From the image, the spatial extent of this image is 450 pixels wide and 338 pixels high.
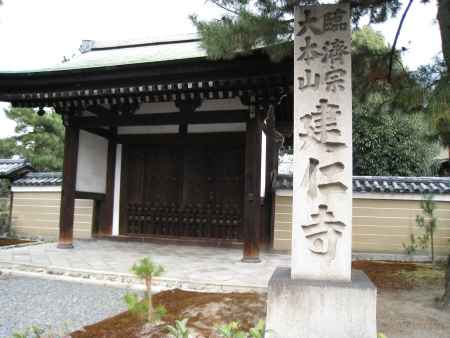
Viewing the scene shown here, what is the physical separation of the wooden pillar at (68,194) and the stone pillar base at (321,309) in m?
5.60

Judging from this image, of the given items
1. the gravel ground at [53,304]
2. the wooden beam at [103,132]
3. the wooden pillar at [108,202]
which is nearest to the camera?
the gravel ground at [53,304]

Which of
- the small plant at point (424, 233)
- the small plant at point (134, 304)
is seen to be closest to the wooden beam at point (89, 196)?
the small plant at point (134, 304)

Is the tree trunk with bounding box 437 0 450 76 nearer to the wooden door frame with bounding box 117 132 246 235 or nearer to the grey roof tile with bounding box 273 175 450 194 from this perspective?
the grey roof tile with bounding box 273 175 450 194

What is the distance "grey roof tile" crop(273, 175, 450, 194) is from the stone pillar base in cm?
500

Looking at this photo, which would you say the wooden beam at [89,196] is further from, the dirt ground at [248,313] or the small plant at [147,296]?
the small plant at [147,296]

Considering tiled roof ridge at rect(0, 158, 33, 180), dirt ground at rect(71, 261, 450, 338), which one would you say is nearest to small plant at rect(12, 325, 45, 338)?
dirt ground at rect(71, 261, 450, 338)

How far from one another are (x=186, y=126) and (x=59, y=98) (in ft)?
8.67

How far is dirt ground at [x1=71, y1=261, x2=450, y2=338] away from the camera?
3.39 meters

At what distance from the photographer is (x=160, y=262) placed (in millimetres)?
6219

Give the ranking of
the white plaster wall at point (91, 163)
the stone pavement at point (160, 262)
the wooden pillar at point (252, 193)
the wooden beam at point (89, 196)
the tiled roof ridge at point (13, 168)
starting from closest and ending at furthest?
the stone pavement at point (160, 262), the wooden pillar at point (252, 193), the wooden beam at point (89, 196), the white plaster wall at point (91, 163), the tiled roof ridge at point (13, 168)

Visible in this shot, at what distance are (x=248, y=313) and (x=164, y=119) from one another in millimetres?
4596

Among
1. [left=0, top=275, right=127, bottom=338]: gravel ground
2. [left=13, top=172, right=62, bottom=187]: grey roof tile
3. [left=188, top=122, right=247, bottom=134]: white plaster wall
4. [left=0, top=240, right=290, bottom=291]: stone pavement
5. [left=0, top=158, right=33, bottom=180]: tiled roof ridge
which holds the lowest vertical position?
Answer: [left=0, top=275, right=127, bottom=338]: gravel ground

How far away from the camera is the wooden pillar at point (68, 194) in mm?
7449

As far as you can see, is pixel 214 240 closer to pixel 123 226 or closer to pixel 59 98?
pixel 123 226
